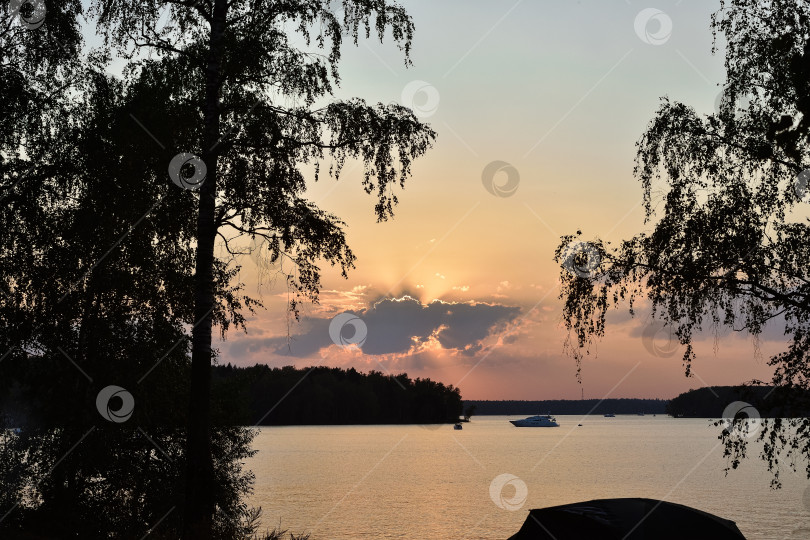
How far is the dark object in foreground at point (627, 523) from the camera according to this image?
1285 centimetres

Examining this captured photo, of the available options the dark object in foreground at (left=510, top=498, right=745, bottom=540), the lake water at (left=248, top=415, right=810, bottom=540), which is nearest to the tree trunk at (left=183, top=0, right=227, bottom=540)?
the dark object in foreground at (left=510, top=498, right=745, bottom=540)

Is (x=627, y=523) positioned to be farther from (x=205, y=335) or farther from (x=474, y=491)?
(x=474, y=491)

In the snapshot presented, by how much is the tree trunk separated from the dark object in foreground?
6.39 meters

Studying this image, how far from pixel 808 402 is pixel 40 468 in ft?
73.5

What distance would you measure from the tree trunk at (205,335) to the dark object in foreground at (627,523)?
21.0ft

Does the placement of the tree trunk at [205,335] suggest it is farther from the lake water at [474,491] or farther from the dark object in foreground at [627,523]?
the lake water at [474,491]

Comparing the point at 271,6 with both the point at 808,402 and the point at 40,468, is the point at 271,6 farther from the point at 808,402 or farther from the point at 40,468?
the point at 40,468

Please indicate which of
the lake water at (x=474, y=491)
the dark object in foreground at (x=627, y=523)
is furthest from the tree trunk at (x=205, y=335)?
the lake water at (x=474, y=491)

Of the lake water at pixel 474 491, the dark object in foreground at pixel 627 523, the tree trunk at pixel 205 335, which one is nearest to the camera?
the dark object in foreground at pixel 627 523

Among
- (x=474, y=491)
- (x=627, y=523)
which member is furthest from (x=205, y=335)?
(x=474, y=491)

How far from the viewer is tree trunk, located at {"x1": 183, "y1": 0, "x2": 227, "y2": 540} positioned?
44.7 feet

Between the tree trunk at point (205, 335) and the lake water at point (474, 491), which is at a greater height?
the tree trunk at point (205, 335)

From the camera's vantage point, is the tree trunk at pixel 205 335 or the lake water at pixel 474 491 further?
the lake water at pixel 474 491

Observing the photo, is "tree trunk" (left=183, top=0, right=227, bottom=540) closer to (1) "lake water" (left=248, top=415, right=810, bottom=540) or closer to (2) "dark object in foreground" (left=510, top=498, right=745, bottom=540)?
(2) "dark object in foreground" (left=510, top=498, right=745, bottom=540)
